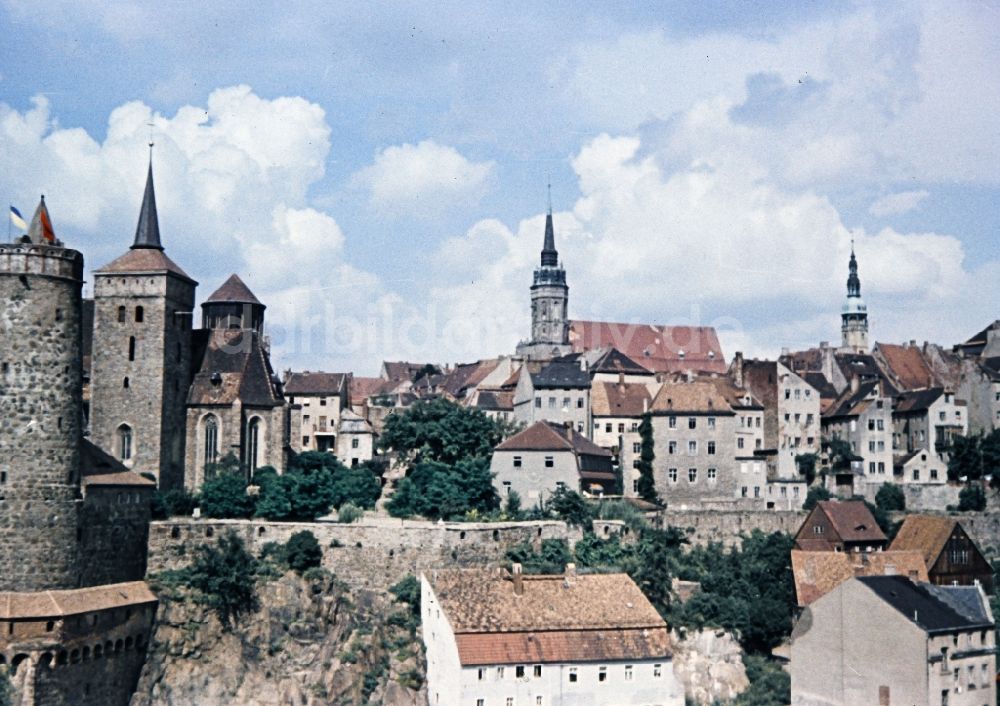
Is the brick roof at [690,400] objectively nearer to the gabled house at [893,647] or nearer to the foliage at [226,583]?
the gabled house at [893,647]

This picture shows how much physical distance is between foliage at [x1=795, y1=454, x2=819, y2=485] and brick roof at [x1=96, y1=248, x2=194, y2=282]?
3918 centimetres

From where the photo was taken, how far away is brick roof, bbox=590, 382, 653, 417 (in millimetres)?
83188

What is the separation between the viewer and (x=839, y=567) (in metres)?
59.8

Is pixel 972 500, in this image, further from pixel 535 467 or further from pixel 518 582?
pixel 518 582

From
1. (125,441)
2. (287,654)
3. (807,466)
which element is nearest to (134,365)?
(125,441)

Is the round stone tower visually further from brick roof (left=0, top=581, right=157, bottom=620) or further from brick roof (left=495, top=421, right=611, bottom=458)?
brick roof (left=495, top=421, right=611, bottom=458)

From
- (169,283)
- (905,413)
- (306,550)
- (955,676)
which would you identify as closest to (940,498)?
(905,413)

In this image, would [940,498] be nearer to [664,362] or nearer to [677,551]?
[677,551]

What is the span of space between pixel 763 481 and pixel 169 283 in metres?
36.3

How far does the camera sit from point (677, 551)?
A: 65.0 m

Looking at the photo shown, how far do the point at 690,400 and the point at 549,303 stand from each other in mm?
54204

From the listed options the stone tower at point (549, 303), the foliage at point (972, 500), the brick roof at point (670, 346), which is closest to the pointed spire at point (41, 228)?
the foliage at point (972, 500)

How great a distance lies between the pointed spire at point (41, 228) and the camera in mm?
52375

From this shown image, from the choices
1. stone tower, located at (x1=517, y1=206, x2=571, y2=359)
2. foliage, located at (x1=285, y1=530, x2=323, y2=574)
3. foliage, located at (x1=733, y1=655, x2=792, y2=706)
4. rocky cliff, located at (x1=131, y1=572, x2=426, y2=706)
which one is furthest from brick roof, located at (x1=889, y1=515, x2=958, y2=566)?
stone tower, located at (x1=517, y1=206, x2=571, y2=359)
